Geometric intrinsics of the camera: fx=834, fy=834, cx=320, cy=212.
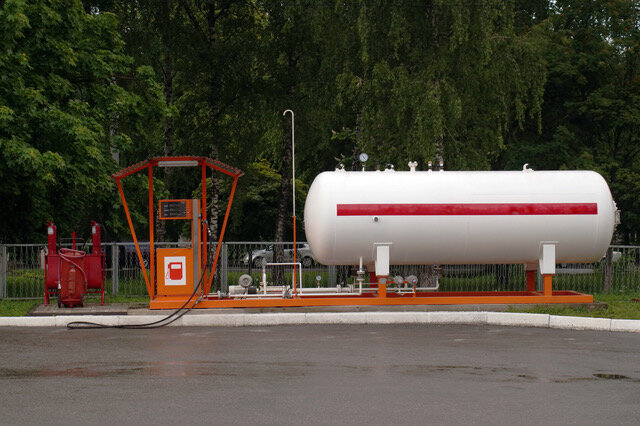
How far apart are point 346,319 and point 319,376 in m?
5.65

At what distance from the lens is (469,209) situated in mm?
Answer: 16266

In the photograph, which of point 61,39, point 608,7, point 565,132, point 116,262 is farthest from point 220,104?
point 608,7

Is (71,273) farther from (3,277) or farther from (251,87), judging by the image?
(251,87)

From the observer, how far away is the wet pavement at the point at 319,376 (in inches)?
303

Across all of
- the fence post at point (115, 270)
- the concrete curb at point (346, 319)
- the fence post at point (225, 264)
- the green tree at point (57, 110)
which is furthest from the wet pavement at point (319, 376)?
the green tree at point (57, 110)

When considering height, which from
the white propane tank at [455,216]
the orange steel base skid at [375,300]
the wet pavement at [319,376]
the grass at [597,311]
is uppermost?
the white propane tank at [455,216]

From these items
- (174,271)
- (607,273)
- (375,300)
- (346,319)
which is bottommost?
(346,319)

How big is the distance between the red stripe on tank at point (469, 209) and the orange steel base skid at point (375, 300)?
1.65 meters

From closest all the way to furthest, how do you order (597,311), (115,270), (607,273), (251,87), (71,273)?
1. (597,311)
2. (71,273)
3. (115,270)
4. (607,273)
5. (251,87)

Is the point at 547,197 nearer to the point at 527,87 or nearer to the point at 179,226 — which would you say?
the point at 527,87

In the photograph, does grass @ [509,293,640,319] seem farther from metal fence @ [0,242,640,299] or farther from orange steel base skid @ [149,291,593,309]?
metal fence @ [0,242,640,299]

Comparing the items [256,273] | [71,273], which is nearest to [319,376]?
[71,273]

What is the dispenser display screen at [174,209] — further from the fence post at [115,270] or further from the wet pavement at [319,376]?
the fence post at [115,270]

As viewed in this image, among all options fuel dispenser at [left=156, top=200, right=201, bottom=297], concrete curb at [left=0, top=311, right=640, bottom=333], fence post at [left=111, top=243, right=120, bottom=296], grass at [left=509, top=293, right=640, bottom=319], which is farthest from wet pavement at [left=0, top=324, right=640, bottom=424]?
fence post at [left=111, top=243, right=120, bottom=296]
